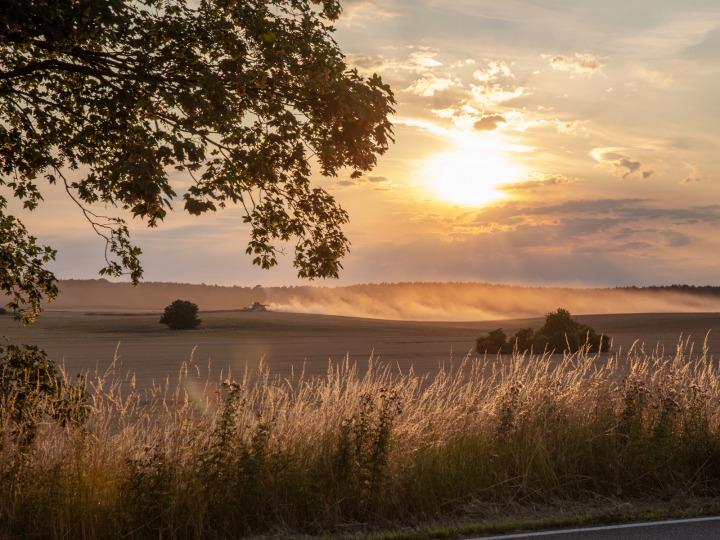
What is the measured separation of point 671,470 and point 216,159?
7.87 m

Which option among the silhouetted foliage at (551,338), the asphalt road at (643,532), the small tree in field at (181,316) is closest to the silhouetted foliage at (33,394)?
the asphalt road at (643,532)

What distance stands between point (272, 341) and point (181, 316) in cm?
1370

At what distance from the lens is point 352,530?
31.3ft

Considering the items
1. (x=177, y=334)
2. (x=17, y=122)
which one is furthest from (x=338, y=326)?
(x=17, y=122)

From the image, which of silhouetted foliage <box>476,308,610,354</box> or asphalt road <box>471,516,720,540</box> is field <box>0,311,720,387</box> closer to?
silhouetted foliage <box>476,308,610,354</box>

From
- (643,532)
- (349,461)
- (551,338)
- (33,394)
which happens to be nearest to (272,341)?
(551,338)

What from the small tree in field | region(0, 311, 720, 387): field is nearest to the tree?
region(0, 311, 720, 387): field

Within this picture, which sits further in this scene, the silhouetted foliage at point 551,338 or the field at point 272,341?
the silhouetted foliage at point 551,338

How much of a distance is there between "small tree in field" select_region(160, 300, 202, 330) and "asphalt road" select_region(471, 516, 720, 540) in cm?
6359

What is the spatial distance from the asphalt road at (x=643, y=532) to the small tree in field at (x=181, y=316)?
63593mm

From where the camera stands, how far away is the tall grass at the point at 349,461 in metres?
9.41

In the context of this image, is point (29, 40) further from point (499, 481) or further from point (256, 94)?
point (499, 481)

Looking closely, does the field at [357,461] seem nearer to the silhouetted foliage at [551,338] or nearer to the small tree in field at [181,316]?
the silhouetted foliage at [551,338]

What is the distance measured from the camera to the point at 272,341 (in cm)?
6009
